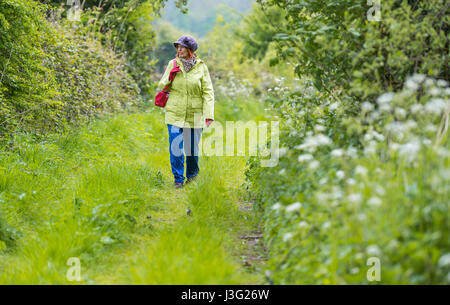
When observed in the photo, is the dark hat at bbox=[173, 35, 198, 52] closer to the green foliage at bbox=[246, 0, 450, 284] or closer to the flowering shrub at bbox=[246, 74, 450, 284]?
the green foliage at bbox=[246, 0, 450, 284]

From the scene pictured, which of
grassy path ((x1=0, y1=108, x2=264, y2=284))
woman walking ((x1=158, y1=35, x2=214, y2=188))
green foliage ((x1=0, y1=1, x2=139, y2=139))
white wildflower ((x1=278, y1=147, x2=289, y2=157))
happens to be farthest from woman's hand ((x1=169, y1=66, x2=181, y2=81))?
white wildflower ((x1=278, y1=147, x2=289, y2=157))

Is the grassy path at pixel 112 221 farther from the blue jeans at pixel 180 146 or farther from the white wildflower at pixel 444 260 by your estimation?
the white wildflower at pixel 444 260

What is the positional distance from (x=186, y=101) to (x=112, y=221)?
2.33 metres

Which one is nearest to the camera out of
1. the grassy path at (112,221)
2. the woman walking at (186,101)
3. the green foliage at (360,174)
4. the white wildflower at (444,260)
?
the white wildflower at (444,260)

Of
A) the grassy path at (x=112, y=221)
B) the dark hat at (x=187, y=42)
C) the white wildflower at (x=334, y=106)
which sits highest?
the dark hat at (x=187, y=42)

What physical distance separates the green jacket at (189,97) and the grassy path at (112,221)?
705 mm

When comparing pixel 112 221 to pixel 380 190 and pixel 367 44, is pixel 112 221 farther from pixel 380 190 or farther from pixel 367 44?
pixel 367 44

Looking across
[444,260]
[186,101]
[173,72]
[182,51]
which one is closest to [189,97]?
[186,101]

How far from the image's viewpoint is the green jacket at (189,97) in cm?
582

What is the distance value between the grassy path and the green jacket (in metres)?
0.70

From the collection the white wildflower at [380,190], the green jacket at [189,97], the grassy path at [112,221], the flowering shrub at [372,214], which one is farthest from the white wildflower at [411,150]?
the green jacket at [189,97]

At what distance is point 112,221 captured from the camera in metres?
3.95

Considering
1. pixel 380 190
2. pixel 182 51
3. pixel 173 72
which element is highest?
pixel 182 51

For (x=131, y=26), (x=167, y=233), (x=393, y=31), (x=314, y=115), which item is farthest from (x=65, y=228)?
(x=131, y=26)
